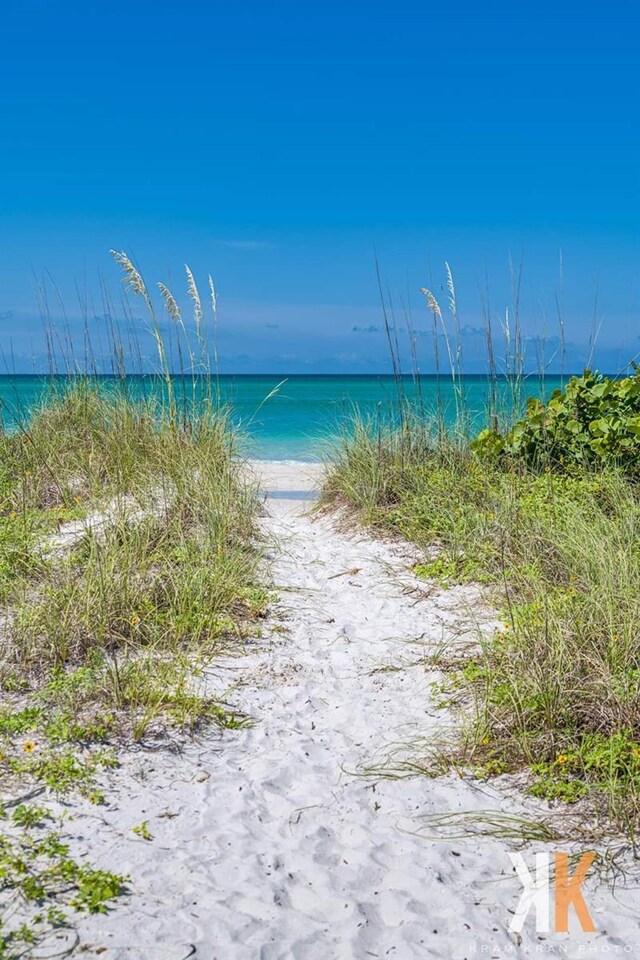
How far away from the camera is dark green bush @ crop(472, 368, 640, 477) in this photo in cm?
651

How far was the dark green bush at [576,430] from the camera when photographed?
6.51 m

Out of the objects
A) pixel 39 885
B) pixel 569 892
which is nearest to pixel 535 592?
pixel 569 892

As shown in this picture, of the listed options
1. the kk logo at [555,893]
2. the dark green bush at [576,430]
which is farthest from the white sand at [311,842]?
the dark green bush at [576,430]

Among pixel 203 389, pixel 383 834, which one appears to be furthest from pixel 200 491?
pixel 383 834

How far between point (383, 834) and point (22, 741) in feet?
4.87

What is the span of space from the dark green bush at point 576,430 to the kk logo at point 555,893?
4334mm

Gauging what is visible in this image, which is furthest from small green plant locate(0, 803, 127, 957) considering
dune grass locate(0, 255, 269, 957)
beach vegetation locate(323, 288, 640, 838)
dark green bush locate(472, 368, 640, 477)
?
dark green bush locate(472, 368, 640, 477)

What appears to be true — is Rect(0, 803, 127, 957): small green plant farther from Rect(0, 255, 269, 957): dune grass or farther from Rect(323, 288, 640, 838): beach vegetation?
Rect(323, 288, 640, 838): beach vegetation

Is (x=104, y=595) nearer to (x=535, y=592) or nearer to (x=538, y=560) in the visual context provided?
(x=535, y=592)

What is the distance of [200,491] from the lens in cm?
591

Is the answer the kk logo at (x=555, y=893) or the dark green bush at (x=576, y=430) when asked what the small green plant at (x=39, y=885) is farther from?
the dark green bush at (x=576, y=430)

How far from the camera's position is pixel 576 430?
21.9ft

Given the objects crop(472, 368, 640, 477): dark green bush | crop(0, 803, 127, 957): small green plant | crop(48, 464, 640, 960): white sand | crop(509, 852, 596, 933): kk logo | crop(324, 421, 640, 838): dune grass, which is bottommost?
crop(509, 852, 596, 933): kk logo

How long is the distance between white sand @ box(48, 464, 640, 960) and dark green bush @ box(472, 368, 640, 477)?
9.40ft
